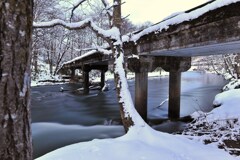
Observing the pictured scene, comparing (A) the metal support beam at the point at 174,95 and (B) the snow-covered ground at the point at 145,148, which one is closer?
(B) the snow-covered ground at the point at 145,148

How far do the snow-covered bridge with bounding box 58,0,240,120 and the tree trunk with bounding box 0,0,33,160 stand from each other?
13.3 feet

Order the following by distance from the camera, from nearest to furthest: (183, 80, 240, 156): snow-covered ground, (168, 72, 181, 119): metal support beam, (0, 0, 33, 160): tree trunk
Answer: (0, 0, 33, 160): tree trunk < (183, 80, 240, 156): snow-covered ground < (168, 72, 181, 119): metal support beam

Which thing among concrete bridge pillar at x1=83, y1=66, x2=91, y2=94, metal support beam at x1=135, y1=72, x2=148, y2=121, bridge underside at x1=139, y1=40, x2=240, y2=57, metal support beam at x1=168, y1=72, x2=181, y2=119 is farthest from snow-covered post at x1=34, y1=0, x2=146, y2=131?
concrete bridge pillar at x1=83, y1=66, x2=91, y2=94

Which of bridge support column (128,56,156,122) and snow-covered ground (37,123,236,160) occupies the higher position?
bridge support column (128,56,156,122)

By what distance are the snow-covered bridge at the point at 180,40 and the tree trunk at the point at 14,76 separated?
406 centimetres

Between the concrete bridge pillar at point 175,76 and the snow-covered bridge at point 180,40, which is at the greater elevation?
the snow-covered bridge at point 180,40

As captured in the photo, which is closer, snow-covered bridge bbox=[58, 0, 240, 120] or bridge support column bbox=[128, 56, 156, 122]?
snow-covered bridge bbox=[58, 0, 240, 120]

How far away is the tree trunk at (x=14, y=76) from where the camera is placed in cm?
148

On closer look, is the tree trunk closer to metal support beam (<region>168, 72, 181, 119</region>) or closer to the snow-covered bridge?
the snow-covered bridge

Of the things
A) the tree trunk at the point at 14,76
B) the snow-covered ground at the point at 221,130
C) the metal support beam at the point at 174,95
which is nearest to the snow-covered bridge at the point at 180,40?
the metal support beam at the point at 174,95

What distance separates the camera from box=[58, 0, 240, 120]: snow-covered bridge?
4.93 m

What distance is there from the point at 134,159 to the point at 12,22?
271 cm

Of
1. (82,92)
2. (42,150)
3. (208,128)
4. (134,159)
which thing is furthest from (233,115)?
(82,92)

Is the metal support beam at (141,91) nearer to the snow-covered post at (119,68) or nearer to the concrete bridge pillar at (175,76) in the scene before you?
the concrete bridge pillar at (175,76)
